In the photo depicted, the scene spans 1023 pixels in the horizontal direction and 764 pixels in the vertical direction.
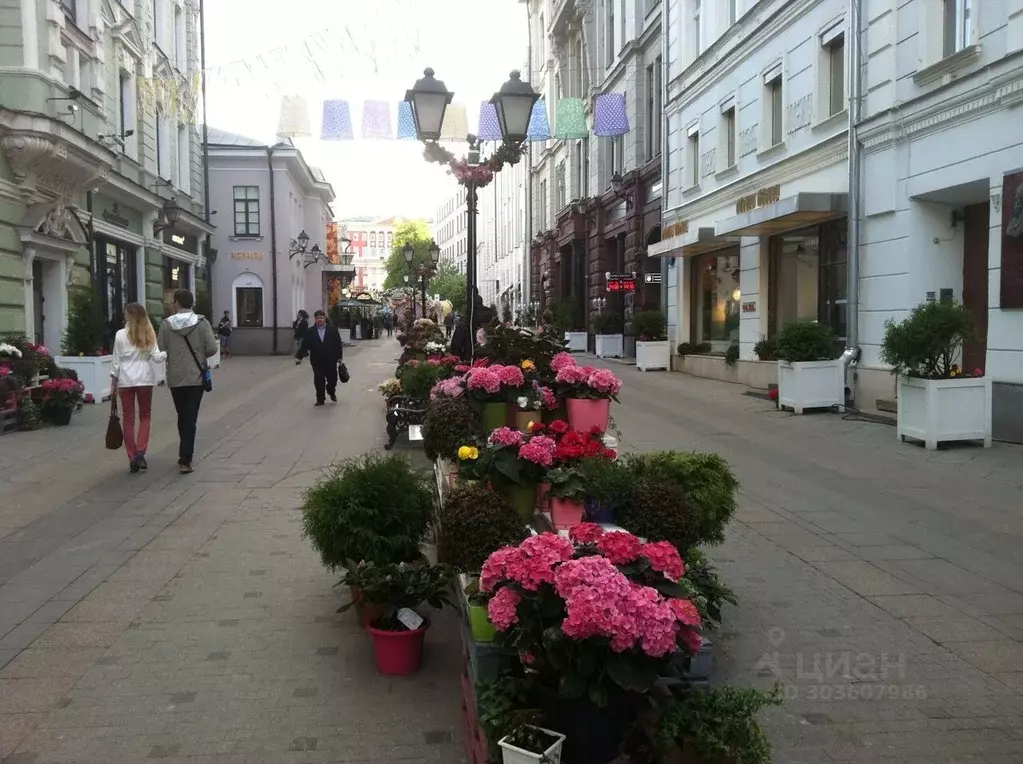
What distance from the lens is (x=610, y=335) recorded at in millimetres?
28266

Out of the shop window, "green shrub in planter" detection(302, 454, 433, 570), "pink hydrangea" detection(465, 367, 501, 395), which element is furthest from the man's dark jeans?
the shop window

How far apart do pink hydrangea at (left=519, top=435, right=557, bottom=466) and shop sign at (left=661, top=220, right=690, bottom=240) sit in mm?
17326

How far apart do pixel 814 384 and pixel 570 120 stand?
1078 centimetres

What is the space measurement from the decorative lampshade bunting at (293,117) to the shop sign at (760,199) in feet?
25.9

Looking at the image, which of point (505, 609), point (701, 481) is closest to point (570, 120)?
point (701, 481)

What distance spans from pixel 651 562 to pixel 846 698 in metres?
1.41

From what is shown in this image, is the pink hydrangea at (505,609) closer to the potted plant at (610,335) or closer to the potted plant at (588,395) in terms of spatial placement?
the potted plant at (588,395)

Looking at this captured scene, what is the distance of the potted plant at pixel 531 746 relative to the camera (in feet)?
8.58

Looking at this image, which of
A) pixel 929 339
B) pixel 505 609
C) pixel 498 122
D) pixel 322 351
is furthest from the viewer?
pixel 322 351

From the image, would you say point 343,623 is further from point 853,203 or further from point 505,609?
point 853,203

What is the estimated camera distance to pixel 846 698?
3.79 m

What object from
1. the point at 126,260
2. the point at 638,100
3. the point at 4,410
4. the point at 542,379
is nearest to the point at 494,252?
the point at 638,100

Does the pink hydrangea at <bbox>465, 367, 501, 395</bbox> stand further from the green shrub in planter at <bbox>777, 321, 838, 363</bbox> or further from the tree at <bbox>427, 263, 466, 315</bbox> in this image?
the tree at <bbox>427, 263, 466, 315</bbox>

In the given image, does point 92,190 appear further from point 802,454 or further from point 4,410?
point 802,454
